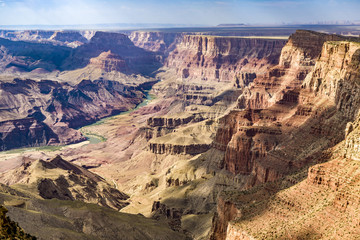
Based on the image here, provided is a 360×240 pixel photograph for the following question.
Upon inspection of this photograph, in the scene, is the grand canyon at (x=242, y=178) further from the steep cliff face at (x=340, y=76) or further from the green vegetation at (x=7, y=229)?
the steep cliff face at (x=340, y=76)

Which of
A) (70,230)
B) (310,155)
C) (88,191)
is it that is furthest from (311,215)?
(88,191)

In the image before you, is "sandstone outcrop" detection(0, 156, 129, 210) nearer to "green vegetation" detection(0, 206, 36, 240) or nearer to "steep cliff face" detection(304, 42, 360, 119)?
"steep cliff face" detection(304, 42, 360, 119)

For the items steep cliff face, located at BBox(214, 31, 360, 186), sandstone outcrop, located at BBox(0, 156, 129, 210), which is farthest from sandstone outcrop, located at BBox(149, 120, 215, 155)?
steep cliff face, located at BBox(214, 31, 360, 186)

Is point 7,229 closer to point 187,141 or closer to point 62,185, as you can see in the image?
point 62,185

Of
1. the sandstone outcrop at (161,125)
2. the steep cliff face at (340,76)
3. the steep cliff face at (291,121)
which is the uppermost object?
the steep cliff face at (340,76)

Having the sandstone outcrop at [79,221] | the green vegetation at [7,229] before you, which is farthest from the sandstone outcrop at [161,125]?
the green vegetation at [7,229]

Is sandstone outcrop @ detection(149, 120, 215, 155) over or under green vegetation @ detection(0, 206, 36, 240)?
under

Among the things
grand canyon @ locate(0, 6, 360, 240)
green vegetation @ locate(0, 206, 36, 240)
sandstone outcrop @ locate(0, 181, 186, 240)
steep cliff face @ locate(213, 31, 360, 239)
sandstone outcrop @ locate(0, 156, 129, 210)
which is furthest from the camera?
sandstone outcrop @ locate(0, 156, 129, 210)

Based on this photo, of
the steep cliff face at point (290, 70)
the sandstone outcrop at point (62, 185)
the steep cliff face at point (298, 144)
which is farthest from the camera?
the steep cliff face at point (290, 70)

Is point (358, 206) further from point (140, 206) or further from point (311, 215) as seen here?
point (140, 206)

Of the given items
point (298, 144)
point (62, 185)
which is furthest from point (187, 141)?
point (298, 144)

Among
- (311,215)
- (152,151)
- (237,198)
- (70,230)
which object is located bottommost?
(152,151)
